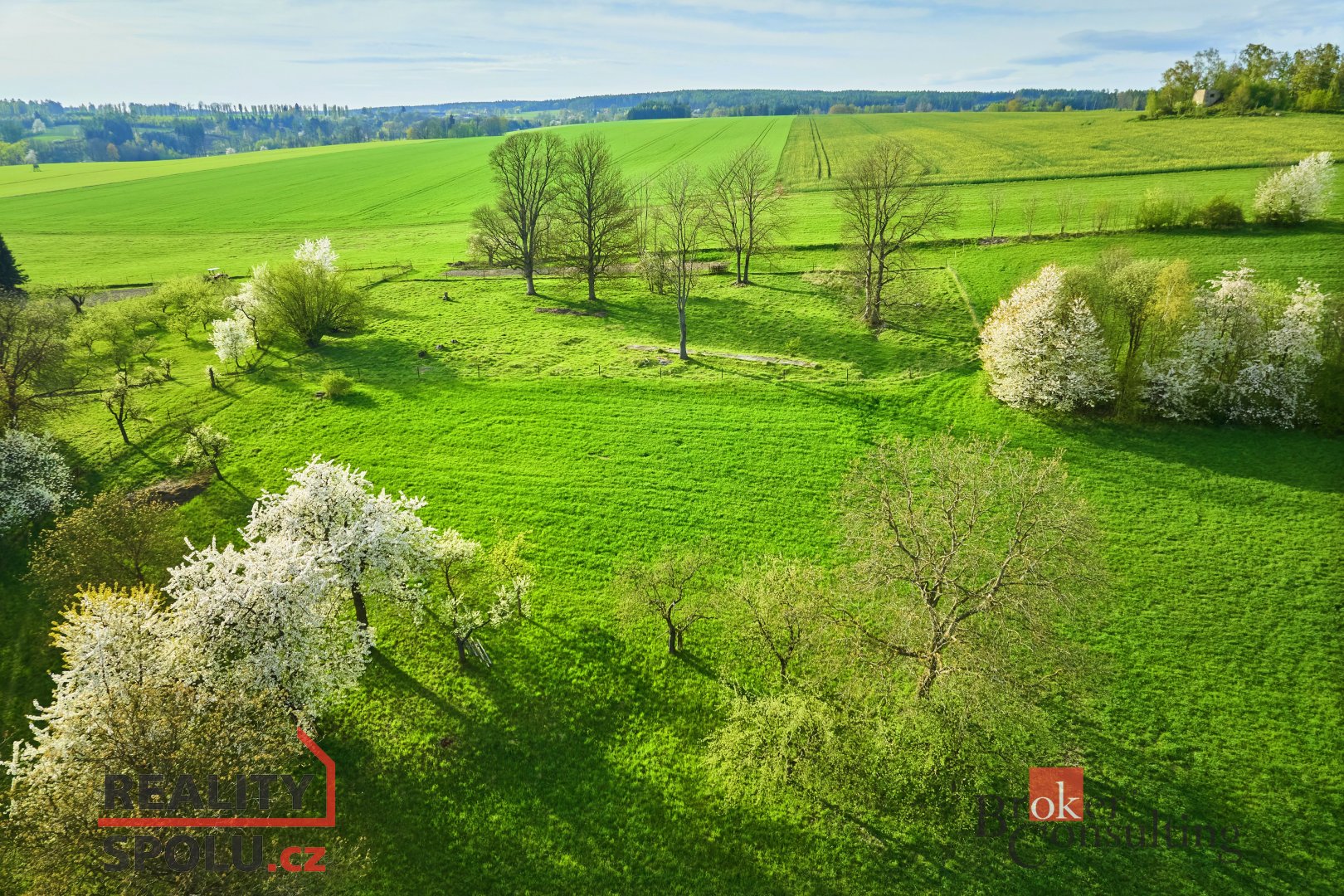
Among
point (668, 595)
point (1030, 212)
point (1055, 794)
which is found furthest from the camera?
point (1030, 212)

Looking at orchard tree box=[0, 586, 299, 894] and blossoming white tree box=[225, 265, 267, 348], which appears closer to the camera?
orchard tree box=[0, 586, 299, 894]

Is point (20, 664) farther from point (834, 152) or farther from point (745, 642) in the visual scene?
point (834, 152)

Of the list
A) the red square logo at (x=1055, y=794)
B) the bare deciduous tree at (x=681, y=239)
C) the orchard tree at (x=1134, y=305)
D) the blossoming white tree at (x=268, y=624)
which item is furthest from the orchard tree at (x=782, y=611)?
the orchard tree at (x=1134, y=305)

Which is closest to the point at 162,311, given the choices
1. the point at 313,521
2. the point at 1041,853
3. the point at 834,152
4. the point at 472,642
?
the point at 313,521

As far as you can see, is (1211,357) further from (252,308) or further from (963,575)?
(252,308)

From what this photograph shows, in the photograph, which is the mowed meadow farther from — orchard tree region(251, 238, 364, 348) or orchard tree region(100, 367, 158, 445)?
orchard tree region(251, 238, 364, 348)

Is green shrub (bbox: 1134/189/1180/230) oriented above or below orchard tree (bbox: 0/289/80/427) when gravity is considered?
above

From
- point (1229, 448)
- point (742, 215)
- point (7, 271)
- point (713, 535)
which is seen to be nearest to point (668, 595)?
point (713, 535)

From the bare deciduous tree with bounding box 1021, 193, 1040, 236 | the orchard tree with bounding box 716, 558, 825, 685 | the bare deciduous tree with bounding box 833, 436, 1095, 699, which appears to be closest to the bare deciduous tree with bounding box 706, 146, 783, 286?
the bare deciduous tree with bounding box 1021, 193, 1040, 236
